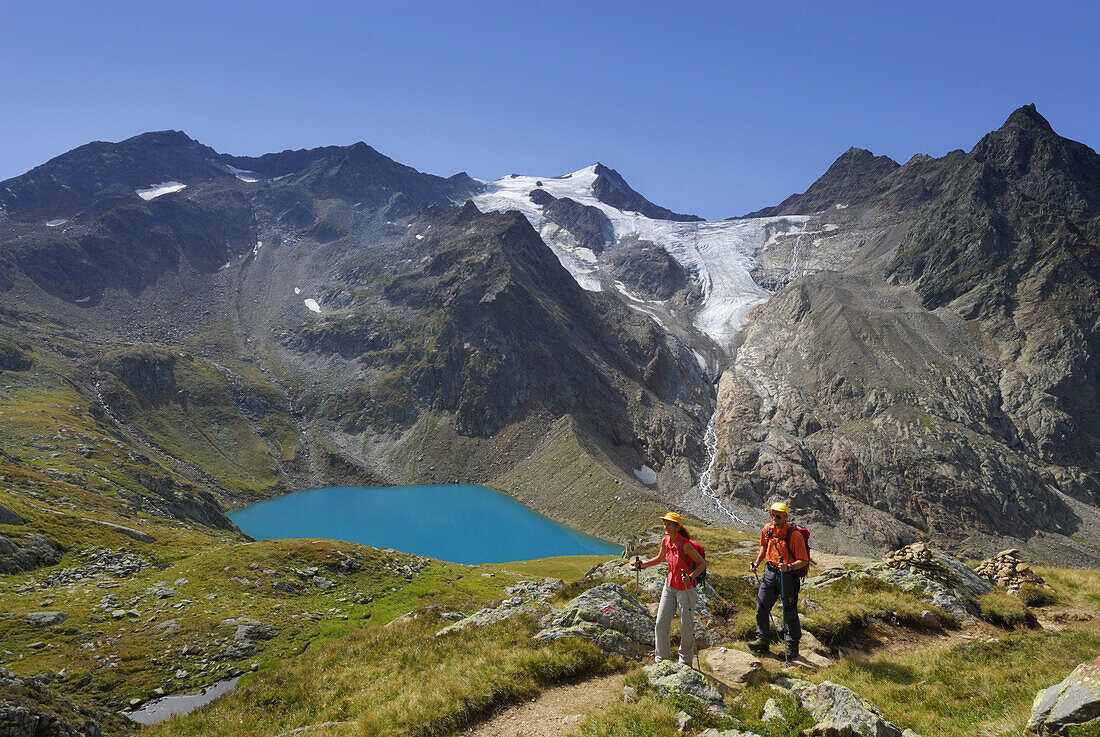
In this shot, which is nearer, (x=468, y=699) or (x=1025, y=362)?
(x=468, y=699)

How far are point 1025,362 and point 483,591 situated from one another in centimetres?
17796

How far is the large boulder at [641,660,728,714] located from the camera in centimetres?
1039

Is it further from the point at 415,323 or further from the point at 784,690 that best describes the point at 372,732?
the point at 415,323

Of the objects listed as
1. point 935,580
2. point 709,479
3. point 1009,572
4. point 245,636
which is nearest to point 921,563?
point 935,580

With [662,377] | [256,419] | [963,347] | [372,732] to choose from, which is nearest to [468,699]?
[372,732]

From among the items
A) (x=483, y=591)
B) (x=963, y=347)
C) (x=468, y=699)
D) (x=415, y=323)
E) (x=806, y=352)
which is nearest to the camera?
(x=468, y=699)

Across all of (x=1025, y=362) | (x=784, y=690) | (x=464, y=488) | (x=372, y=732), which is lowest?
(x=464, y=488)

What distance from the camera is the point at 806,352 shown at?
167 meters

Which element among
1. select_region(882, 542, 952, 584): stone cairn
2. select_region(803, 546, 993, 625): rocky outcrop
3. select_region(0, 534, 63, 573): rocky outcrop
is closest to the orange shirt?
select_region(803, 546, 993, 625): rocky outcrop

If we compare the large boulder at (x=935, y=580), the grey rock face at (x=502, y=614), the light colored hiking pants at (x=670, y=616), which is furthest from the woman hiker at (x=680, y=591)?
the large boulder at (x=935, y=580)

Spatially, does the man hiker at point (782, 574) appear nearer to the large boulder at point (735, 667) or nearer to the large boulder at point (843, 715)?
the large boulder at point (735, 667)

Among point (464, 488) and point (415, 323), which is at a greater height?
point (415, 323)

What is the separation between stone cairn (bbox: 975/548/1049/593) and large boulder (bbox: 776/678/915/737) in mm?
17600

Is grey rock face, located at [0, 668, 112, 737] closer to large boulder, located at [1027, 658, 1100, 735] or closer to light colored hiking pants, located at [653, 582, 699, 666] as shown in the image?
light colored hiking pants, located at [653, 582, 699, 666]
